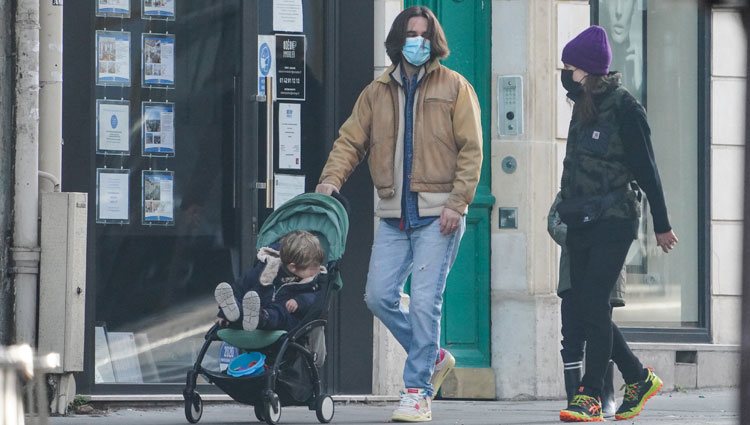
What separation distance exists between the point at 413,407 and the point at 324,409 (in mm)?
474

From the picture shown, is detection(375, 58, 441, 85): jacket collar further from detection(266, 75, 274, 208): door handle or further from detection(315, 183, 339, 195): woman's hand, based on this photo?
detection(266, 75, 274, 208): door handle

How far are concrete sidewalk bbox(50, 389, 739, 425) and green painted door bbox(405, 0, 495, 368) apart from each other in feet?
1.59

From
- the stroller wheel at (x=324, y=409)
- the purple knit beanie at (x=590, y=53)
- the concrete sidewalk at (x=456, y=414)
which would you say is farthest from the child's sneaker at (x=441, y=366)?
the purple knit beanie at (x=590, y=53)

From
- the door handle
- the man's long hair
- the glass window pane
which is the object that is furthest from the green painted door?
the man's long hair

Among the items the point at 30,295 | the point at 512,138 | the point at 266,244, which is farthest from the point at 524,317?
the point at 30,295

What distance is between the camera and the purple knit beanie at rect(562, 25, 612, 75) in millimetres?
9117

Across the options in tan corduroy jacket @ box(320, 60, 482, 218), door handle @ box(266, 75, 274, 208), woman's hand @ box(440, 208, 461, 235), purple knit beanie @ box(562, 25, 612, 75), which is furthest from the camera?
door handle @ box(266, 75, 274, 208)

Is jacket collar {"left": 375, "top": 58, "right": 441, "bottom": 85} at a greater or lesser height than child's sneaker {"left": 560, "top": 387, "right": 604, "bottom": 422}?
greater

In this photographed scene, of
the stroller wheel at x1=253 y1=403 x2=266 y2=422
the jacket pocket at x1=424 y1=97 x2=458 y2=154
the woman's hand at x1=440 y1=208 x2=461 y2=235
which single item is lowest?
the stroller wheel at x1=253 y1=403 x2=266 y2=422

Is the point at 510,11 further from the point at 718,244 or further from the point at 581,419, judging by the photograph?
the point at 581,419

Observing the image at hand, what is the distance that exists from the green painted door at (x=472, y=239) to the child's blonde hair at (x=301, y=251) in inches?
106

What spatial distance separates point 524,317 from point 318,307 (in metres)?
2.94

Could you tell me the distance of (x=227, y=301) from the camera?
8414mm

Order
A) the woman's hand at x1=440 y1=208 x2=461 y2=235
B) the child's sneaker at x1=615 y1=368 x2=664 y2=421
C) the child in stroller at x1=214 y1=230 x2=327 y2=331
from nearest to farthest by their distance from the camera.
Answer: the child in stroller at x1=214 y1=230 x2=327 y2=331
the woman's hand at x1=440 y1=208 x2=461 y2=235
the child's sneaker at x1=615 y1=368 x2=664 y2=421
